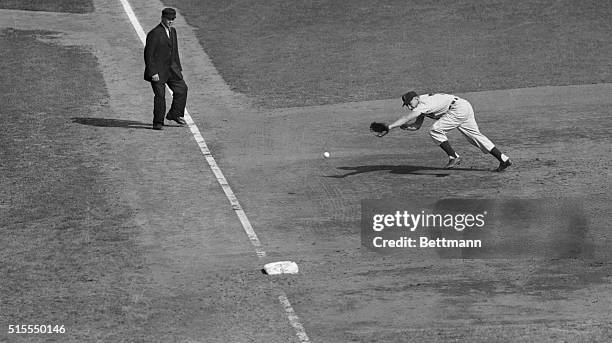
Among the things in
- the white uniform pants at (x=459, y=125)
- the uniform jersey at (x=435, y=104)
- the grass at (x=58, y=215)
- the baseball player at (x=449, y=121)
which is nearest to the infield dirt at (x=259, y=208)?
the grass at (x=58, y=215)

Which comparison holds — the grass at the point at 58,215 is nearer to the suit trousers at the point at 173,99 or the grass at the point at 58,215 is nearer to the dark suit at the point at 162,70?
the suit trousers at the point at 173,99

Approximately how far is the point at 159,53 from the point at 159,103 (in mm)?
964

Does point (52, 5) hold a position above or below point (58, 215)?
below

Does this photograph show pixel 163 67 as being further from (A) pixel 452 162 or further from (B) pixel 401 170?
(A) pixel 452 162

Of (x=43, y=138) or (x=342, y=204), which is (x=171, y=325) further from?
(x=43, y=138)

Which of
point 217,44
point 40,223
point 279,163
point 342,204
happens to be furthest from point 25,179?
point 217,44

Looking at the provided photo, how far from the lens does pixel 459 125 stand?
18562mm

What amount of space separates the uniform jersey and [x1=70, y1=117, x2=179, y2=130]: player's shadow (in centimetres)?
638

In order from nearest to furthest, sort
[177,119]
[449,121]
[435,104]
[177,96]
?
[435,104]
[449,121]
[177,96]
[177,119]

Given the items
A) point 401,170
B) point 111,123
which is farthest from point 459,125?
point 111,123

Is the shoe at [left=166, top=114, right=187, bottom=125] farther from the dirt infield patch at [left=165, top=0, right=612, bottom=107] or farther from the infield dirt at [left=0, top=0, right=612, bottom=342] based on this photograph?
the dirt infield patch at [left=165, top=0, right=612, bottom=107]

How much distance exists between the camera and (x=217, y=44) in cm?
2983

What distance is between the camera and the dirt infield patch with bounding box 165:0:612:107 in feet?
83.8

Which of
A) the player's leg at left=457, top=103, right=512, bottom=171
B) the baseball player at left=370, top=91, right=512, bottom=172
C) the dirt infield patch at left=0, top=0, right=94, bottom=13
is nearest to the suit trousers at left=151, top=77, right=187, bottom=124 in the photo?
the baseball player at left=370, top=91, right=512, bottom=172
